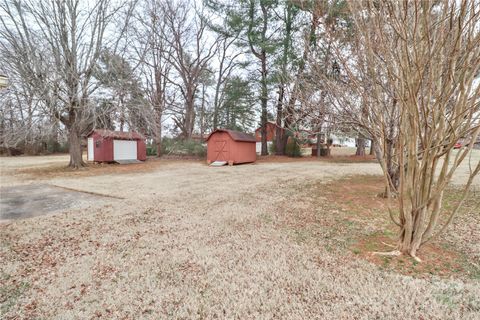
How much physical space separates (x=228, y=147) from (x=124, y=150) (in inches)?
287

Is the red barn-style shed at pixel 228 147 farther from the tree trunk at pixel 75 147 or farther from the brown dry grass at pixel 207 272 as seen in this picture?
the brown dry grass at pixel 207 272

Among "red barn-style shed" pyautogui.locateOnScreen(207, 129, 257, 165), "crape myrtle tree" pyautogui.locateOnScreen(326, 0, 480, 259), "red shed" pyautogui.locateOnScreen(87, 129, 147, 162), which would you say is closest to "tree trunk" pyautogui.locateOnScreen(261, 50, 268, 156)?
"red barn-style shed" pyautogui.locateOnScreen(207, 129, 257, 165)

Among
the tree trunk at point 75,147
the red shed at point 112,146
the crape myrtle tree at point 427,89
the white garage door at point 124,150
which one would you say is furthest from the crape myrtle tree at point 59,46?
the crape myrtle tree at point 427,89

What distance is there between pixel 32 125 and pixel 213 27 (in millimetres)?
13595

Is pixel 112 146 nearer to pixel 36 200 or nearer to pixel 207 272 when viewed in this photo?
pixel 36 200

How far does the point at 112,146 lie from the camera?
14.8m

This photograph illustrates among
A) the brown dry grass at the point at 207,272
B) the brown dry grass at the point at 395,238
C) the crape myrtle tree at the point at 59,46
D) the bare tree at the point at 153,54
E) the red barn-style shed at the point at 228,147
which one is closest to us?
the brown dry grass at the point at 207,272

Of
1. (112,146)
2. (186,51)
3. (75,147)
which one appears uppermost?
(186,51)

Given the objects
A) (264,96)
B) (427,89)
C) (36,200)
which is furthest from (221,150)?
(427,89)

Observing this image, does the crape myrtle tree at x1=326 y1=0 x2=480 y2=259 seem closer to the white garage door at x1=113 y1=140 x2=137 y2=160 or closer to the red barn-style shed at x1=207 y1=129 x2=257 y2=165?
the red barn-style shed at x1=207 y1=129 x2=257 y2=165

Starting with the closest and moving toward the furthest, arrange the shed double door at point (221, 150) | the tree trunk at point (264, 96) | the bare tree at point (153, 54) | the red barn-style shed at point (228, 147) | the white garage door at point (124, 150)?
the bare tree at point (153, 54) < the red barn-style shed at point (228, 147) < the shed double door at point (221, 150) < the white garage door at point (124, 150) < the tree trunk at point (264, 96)

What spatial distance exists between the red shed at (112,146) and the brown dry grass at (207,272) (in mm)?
11476

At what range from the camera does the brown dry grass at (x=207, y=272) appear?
→ 191 centimetres

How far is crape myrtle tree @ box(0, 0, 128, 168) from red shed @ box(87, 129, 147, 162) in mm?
3532
